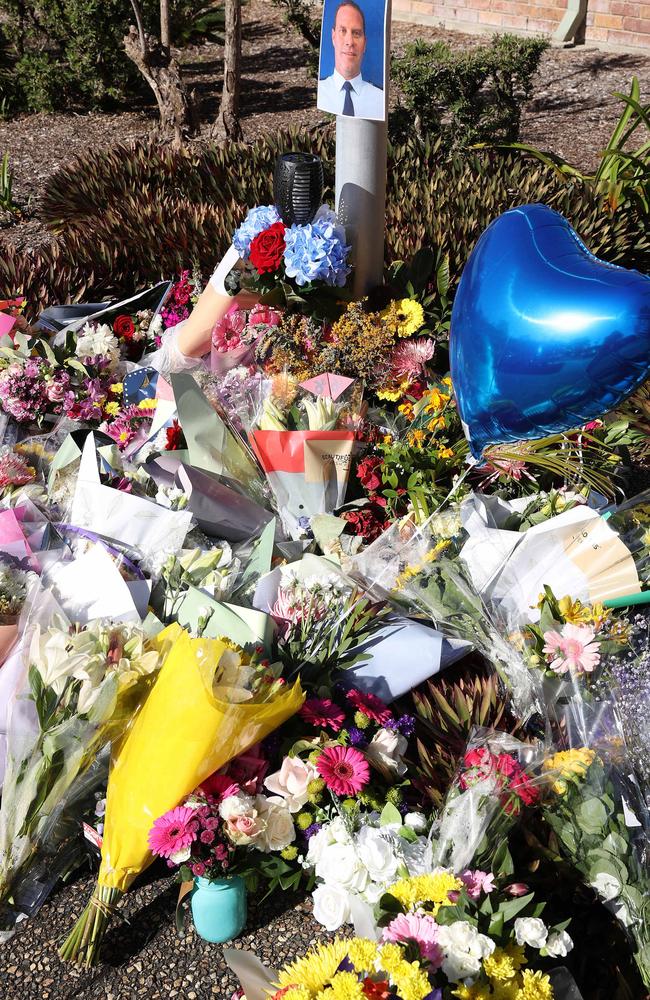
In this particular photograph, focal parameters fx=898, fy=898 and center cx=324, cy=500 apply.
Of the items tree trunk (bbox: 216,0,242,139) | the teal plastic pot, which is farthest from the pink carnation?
tree trunk (bbox: 216,0,242,139)

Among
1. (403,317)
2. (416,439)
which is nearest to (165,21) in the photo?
(403,317)

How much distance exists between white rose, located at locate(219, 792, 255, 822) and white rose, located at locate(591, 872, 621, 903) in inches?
28.5

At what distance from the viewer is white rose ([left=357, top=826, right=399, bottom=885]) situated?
177cm

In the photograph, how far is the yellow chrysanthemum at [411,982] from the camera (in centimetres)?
138

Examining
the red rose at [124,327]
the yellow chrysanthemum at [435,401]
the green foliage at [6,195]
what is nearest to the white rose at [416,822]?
the yellow chrysanthemum at [435,401]

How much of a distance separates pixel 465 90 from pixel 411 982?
20.2 ft

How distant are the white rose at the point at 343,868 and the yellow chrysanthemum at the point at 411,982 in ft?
1.17

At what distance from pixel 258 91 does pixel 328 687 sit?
764 centimetres

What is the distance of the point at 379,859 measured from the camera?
1.77 metres

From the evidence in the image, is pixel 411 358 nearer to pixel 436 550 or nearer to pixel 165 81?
pixel 436 550

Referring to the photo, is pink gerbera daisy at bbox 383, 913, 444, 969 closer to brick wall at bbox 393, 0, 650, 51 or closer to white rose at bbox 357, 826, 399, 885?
white rose at bbox 357, 826, 399, 885

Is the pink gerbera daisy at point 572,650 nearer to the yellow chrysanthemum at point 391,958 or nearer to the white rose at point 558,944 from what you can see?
the white rose at point 558,944

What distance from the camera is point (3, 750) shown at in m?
2.05

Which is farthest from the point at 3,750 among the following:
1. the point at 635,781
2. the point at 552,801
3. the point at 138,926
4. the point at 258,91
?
the point at 258,91
